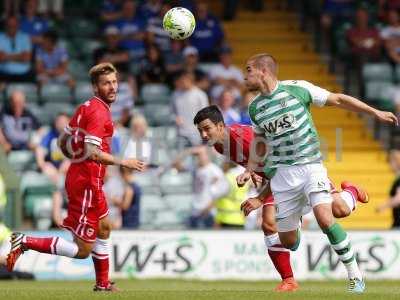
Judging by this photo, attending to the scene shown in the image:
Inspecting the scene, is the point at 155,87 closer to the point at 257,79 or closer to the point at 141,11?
the point at 141,11

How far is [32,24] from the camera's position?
21.7 metres

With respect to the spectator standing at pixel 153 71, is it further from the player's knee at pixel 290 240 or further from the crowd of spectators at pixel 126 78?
the player's knee at pixel 290 240

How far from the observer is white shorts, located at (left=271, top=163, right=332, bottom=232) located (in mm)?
12125

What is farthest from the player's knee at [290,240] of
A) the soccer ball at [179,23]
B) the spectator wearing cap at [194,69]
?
→ the spectator wearing cap at [194,69]

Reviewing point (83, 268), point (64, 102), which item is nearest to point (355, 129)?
point (64, 102)

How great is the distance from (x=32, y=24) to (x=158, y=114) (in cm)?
268

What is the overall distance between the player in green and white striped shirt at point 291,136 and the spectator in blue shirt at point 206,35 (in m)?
10.1

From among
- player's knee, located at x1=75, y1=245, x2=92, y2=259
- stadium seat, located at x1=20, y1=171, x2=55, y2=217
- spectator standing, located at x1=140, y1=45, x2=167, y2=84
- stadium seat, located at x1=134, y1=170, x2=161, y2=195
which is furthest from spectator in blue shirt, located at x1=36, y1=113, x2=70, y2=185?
player's knee, located at x1=75, y1=245, x2=92, y2=259

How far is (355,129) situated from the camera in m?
22.7

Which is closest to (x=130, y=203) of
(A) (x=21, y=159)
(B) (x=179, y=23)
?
(A) (x=21, y=159)

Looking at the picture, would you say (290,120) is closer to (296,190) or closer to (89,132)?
(296,190)

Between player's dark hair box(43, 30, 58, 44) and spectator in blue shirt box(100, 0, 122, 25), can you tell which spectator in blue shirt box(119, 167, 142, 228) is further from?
spectator in blue shirt box(100, 0, 122, 25)

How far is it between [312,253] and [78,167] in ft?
19.3

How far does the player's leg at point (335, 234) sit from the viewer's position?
12.0 meters
